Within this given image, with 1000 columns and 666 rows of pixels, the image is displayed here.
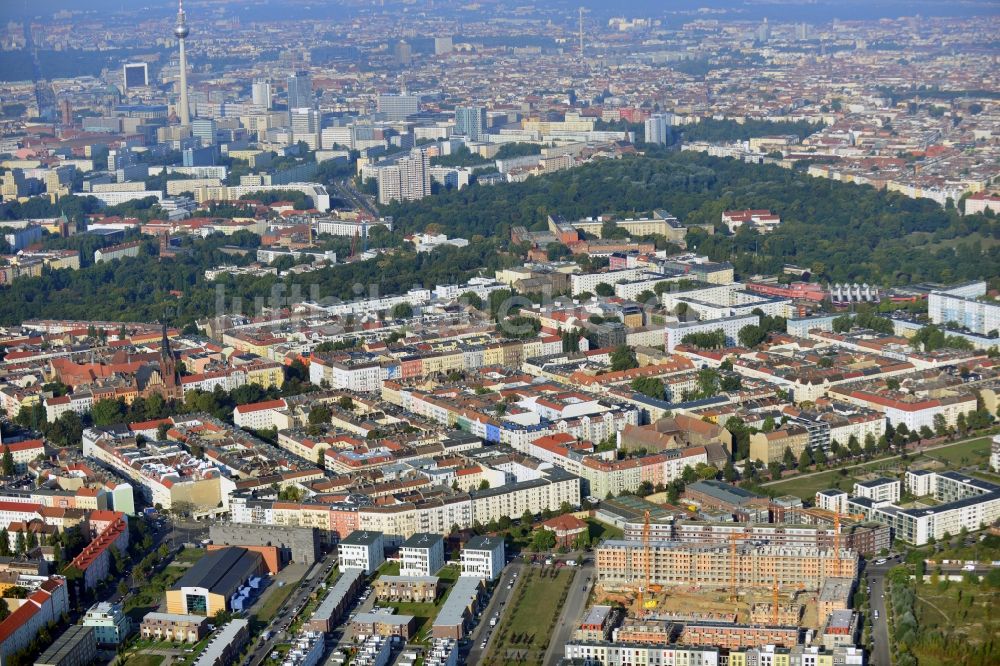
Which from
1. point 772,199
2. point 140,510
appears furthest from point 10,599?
point 772,199

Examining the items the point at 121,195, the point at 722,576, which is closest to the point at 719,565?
the point at 722,576

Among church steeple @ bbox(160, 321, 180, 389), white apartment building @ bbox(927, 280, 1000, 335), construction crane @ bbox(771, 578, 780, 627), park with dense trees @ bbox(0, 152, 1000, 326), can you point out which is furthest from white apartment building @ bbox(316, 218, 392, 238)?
construction crane @ bbox(771, 578, 780, 627)

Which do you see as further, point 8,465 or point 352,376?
point 352,376

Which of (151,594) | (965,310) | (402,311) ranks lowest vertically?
(151,594)

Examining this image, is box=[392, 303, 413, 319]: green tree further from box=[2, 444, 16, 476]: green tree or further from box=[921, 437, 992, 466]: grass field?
box=[921, 437, 992, 466]: grass field

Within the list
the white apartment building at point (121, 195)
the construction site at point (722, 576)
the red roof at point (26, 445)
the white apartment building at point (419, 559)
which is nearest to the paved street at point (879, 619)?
the construction site at point (722, 576)

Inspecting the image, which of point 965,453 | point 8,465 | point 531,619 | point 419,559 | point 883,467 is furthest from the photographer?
point 965,453

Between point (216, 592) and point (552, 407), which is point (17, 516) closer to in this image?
point (216, 592)

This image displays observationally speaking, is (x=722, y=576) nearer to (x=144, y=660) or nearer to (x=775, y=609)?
(x=775, y=609)
